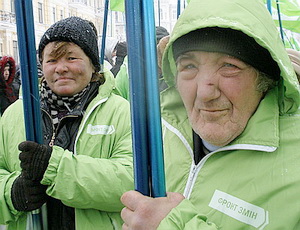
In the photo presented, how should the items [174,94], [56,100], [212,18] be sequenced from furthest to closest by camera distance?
[56,100] < [174,94] < [212,18]

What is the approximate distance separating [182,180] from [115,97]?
24.4 inches

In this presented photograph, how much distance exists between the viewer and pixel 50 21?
200cm

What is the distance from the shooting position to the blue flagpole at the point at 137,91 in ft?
2.05

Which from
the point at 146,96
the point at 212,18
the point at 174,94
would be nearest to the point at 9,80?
the point at 174,94

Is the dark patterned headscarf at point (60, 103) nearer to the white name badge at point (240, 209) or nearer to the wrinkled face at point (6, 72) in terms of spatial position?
the white name badge at point (240, 209)

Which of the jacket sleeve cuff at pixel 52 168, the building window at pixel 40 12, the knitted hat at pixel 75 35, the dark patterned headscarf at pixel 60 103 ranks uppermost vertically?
the building window at pixel 40 12

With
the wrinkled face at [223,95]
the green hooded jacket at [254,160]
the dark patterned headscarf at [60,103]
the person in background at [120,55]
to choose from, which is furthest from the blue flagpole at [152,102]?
the person in background at [120,55]

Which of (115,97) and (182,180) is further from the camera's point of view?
(115,97)

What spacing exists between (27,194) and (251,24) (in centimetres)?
85

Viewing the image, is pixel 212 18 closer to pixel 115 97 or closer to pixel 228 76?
pixel 228 76

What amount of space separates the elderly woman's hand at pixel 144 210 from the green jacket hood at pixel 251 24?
1.56ft

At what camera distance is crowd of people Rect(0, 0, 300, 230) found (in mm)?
850

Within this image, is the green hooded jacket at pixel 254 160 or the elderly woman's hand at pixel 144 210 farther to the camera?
the green hooded jacket at pixel 254 160

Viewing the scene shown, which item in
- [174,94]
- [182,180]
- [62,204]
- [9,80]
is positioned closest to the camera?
[182,180]
